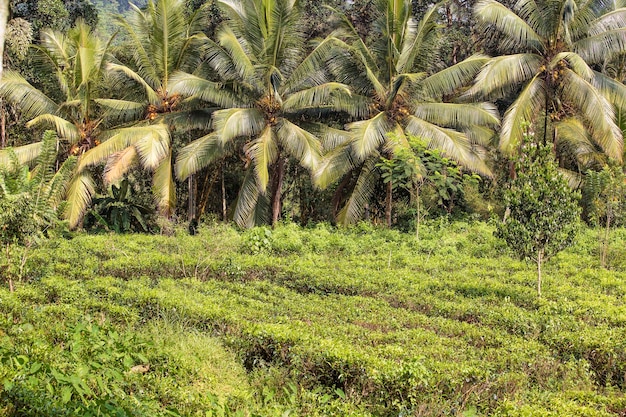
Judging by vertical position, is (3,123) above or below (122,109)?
below

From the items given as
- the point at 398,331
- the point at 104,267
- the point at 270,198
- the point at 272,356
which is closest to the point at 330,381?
the point at 272,356

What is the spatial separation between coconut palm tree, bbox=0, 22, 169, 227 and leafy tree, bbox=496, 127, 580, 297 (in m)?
8.91

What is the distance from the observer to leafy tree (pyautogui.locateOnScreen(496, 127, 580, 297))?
8984 millimetres

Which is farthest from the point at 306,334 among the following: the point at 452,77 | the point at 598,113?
the point at 598,113

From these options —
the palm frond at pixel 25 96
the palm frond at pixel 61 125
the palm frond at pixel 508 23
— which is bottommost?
the palm frond at pixel 61 125

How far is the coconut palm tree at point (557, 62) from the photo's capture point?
1453 cm

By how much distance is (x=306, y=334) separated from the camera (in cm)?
677

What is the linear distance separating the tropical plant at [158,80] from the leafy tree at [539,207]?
9112 mm

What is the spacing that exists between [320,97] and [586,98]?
641 cm

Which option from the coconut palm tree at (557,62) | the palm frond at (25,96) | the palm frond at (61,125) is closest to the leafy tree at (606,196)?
the coconut palm tree at (557,62)

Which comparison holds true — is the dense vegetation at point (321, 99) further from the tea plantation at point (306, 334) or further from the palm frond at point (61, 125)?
the tea plantation at point (306, 334)

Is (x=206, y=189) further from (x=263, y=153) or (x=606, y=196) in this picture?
(x=606, y=196)

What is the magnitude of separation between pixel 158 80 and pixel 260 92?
299 centimetres

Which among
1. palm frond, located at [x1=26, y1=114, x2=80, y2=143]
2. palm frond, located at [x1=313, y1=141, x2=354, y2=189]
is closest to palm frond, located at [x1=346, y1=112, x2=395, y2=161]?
palm frond, located at [x1=313, y1=141, x2=354, y2=189]
